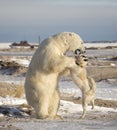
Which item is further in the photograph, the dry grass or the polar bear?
the dry grass

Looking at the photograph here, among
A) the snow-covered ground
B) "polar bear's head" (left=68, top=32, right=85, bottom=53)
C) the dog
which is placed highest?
"polar bear's head" (left=68, top=32, right=85, bottom=53)

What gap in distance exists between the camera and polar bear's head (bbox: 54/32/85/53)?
11.9m

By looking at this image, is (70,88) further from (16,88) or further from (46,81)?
(46,81)

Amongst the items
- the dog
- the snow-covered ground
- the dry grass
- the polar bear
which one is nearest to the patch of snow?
the snow-covered ground

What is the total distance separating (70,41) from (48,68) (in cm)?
85

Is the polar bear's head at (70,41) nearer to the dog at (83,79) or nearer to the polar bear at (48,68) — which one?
the polar bear at (48,68)

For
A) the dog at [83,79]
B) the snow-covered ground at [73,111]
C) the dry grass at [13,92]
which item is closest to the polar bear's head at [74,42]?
the dog at [83,79]

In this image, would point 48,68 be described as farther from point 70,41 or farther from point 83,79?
point 83,79

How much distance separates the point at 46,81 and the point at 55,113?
39.0 inches

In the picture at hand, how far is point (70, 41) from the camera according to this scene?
1192cm

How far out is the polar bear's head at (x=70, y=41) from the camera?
11.9 meters

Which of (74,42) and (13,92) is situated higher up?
(74,42)

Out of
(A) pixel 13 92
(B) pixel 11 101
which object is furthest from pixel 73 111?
(A) pixel 13 92

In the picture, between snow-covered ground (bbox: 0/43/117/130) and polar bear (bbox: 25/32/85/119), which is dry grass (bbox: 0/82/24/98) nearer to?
snow-covered ground (bbox: 0/43/117/130)
